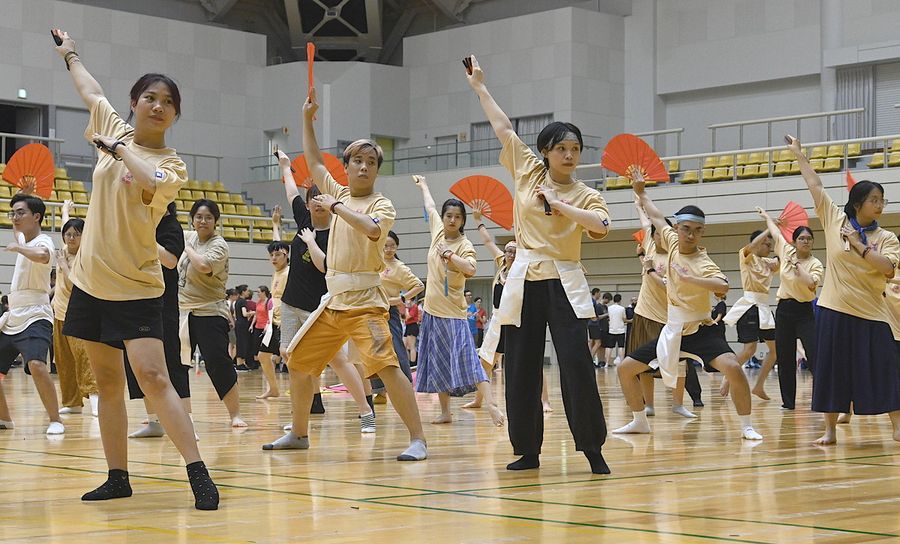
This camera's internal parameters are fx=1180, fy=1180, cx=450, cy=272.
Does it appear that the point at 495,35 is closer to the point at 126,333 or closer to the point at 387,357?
the point at 387,357

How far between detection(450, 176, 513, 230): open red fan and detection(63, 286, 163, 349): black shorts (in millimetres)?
5396

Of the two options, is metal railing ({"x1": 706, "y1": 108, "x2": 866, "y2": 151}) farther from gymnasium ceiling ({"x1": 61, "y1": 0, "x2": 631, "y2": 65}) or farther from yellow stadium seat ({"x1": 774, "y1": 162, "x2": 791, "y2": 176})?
gymnasium ceiling ({"x1": 61, "y1": 0, "x2": 631, "y2": 65})

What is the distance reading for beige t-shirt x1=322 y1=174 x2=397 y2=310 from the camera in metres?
6.37

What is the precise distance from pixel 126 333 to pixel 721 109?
2304 centimetres

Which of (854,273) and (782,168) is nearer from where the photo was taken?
(854,273)

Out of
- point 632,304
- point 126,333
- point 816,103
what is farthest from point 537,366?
point 816,103

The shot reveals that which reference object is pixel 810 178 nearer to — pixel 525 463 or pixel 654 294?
pixel 654 294

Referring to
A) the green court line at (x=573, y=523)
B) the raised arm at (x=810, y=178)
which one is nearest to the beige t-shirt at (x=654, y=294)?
the raised arm at (x=810, y=178)

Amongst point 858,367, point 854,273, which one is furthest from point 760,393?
point 854,273

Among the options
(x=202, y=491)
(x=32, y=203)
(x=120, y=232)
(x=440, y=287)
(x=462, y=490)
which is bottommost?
(x=462, y=490)

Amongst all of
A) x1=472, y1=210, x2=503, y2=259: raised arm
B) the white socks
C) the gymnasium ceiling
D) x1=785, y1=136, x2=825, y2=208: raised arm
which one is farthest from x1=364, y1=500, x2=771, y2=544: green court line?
the gymnasium ceiling

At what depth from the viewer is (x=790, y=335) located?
1107 centimetres

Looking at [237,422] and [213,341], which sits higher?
[213,341]

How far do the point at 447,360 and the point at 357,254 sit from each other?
3085 mm
